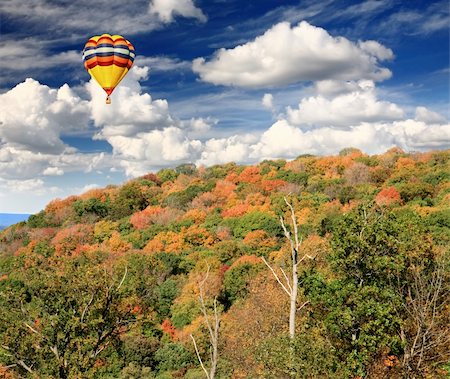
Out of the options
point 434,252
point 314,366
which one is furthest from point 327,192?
point 314,366

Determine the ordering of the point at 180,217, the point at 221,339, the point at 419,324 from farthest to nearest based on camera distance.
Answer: the point at 180,217 → the point at 221,339 → the point at 419,324

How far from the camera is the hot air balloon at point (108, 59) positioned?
41156 millimetres

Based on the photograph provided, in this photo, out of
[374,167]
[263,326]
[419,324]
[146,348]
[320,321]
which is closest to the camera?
[419,324]

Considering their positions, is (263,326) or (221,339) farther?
(221,339)

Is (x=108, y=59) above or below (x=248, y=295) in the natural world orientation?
above

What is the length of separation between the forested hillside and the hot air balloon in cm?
1789

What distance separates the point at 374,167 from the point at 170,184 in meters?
58.7

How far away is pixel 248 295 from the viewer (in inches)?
1874

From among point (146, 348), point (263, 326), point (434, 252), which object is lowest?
point (146, 348)

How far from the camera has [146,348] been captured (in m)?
44.5

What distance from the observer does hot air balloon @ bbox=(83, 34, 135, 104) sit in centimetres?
4116

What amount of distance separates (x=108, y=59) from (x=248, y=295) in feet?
88.4

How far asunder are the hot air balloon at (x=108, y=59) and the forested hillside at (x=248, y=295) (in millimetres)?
17890

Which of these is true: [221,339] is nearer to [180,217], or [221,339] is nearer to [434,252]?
[434,252]
